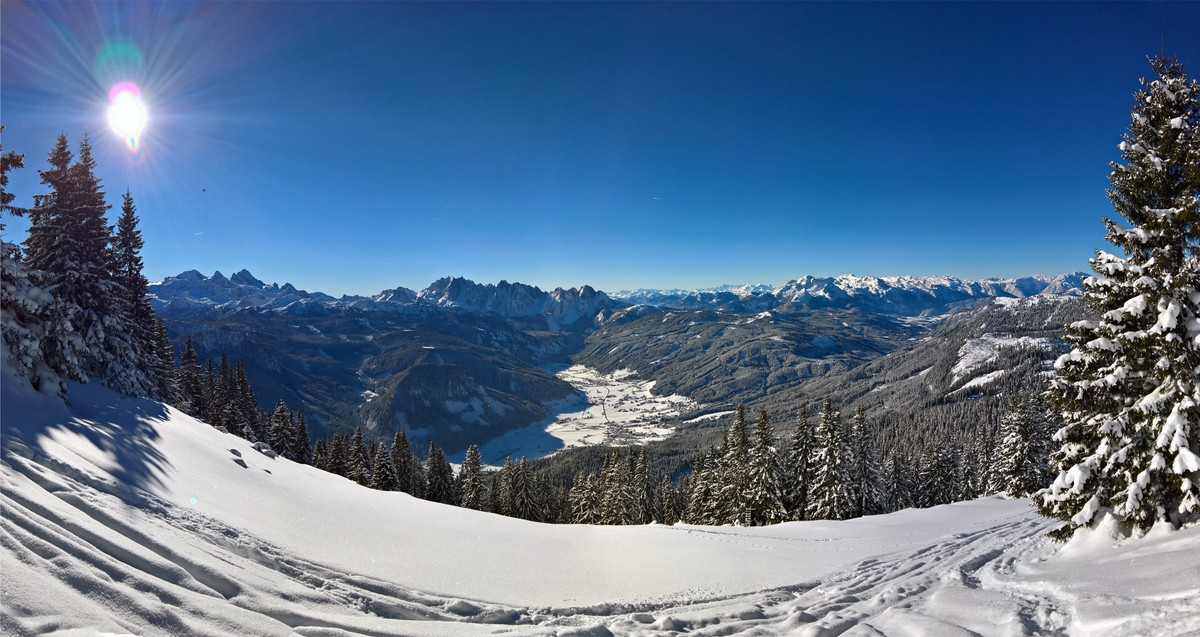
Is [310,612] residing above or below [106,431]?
below

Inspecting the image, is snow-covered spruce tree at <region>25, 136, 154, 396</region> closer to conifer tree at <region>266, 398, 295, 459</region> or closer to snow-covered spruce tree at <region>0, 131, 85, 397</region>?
snow-covered spruce tree at <region>0, 131, 85, 397</region>

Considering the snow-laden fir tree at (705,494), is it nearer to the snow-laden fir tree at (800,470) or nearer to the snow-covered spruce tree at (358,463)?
the snow-laden fir tree at (800,470)

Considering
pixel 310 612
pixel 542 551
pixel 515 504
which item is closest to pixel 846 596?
pixel 542 551

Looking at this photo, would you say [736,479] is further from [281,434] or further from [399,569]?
[281,434]

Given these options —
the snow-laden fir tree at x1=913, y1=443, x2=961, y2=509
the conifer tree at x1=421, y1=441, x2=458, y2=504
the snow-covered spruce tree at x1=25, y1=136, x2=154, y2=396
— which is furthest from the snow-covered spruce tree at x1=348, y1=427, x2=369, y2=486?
the snow-laden fir tree at x1=913, y1=443, x2=961, y2=509

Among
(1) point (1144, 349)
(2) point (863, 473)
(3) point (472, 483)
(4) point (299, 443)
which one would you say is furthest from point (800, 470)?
(4) point (299, 443)

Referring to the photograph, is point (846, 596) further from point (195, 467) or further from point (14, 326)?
point (14, 326)
